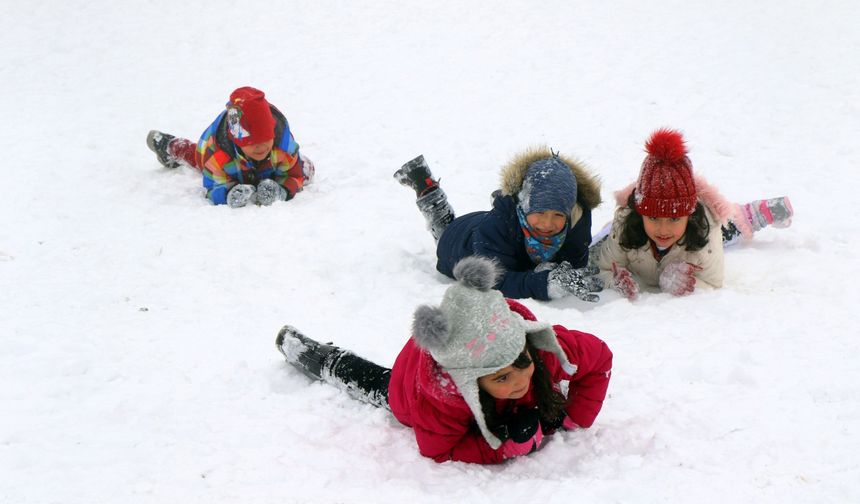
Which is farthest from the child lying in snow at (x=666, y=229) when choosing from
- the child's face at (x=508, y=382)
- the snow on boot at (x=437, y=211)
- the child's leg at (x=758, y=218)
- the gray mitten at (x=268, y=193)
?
the gray mitten at (x=268, y=193)

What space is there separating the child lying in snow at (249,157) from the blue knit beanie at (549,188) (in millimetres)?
2349

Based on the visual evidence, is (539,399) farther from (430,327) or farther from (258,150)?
(258,150)

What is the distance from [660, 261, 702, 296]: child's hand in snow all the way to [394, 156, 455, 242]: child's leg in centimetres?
146

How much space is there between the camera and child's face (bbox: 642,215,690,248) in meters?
4.18

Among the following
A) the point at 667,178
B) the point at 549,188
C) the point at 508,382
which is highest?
the point at 667,178

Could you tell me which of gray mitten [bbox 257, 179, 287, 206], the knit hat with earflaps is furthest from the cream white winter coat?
gray mitten [bbox 257, 179, 287, 206]

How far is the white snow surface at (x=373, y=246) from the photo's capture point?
2.96 meters

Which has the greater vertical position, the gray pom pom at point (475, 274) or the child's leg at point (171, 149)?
the gray pom pom at point (475, 274)

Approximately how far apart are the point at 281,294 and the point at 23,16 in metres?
8.39

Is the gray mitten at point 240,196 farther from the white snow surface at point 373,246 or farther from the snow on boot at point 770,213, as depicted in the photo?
the snow on boot at point 770,213

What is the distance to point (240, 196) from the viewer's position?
5906 millimetres

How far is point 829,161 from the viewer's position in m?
6.45

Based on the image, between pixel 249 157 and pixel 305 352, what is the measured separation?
8.99 feet

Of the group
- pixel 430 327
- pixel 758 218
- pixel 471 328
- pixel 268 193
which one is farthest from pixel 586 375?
pixel 268 193
